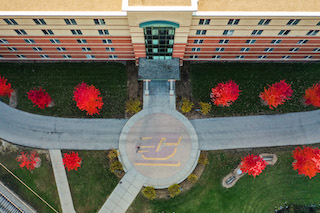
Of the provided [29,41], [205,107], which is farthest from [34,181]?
[205,107]

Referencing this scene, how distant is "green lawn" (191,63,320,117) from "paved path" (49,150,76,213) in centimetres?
2754

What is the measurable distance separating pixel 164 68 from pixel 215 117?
13.3m

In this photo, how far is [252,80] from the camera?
42.2 meters

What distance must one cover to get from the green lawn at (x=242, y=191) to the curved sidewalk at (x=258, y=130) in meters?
1.76

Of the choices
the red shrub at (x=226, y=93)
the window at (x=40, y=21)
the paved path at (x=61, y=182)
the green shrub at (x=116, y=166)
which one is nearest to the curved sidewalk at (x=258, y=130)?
the red shrub at (x=226, y=93)

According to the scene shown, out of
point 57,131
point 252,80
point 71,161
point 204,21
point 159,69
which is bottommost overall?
point 71,161

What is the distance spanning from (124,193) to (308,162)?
101ft

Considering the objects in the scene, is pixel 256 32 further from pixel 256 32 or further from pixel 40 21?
pixel 40 21

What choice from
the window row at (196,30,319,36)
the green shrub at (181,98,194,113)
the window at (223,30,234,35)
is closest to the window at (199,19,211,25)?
the window row at (196,30,319,36)

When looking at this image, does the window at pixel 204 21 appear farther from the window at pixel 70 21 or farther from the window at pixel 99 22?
the window at pixel 70 21

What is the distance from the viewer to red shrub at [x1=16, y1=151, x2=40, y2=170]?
35969mm

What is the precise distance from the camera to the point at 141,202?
A: 3697 centimetres

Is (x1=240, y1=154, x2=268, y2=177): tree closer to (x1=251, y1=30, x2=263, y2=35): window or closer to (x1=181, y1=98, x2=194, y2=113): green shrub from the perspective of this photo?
(x1=181, y1=98, x2=194, y2=113): green shrub

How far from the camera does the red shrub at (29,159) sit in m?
36.0
